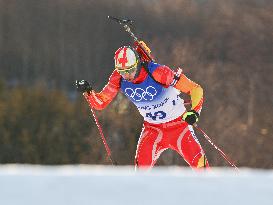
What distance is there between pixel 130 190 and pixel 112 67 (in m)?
34.8

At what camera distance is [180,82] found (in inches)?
Answer: 230

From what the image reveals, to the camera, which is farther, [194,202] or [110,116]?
[110,116]

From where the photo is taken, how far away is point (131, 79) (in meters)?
5.87

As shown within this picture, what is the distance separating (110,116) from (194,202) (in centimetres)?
2116

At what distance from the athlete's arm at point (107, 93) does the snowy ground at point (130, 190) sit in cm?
431

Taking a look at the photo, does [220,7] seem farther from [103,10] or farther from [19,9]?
[19,9]

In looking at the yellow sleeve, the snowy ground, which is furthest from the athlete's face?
the snowy ground

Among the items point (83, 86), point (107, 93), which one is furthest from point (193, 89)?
point (83, 86)

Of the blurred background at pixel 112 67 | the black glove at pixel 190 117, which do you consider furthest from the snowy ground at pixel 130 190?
the blurred background at pixel 112 67

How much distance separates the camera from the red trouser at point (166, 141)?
237 inches

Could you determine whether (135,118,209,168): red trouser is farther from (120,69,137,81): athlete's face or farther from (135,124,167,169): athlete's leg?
(120,69,137,81): athlete's face

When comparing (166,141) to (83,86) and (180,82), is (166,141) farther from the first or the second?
(83,86)

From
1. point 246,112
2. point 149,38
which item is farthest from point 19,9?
point 246,112

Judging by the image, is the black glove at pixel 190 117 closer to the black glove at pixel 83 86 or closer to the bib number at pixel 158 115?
the bib number at pixel 158 115
